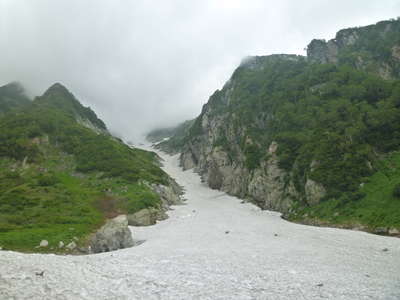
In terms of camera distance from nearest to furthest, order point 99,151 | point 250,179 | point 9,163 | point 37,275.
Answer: point 37,275
point 9,163
point 250,179
point 99,151

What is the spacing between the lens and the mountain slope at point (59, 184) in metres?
40.5

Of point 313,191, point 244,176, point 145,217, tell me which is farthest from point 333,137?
point 145,217

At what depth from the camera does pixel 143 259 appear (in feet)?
86.8

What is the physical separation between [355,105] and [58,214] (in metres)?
77.8

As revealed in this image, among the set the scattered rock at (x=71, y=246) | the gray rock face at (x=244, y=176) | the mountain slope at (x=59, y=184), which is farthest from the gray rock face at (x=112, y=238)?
the gray rock face at (x=244, y=176)

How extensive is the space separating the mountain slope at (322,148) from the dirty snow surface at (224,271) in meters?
13.4

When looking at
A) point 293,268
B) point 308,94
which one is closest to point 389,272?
point 293,268

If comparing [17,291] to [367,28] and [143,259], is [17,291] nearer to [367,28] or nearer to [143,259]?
[143,259]

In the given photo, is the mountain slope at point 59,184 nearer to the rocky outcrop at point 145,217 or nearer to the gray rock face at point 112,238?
the rocky outcrop at point 145,217

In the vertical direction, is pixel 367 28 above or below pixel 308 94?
above

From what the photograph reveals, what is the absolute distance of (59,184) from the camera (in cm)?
7125

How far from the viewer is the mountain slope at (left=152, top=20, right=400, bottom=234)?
49.8 metres

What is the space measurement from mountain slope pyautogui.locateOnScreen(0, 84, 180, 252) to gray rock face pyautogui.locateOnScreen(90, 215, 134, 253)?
8.38 ft

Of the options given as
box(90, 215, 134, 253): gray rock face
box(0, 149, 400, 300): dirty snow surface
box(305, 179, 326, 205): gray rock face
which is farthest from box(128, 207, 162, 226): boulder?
box(305, 179, 326, 205): gray rock face
